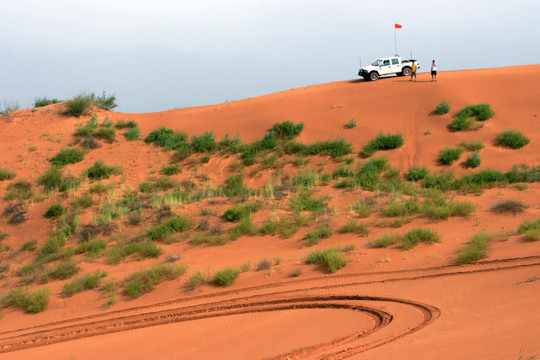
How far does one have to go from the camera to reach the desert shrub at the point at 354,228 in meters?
15.4

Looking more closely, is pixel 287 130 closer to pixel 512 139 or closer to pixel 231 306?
pixel 512 139

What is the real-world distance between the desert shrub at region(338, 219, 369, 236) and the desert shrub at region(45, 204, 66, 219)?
11.0 metres

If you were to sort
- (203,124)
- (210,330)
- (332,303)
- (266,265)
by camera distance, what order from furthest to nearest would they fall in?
1. (203,124)
2. (266,265)
3. (332,303)
4. (210,330)

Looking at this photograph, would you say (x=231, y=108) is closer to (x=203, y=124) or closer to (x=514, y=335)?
(x=203, y=124)

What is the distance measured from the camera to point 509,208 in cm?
1559

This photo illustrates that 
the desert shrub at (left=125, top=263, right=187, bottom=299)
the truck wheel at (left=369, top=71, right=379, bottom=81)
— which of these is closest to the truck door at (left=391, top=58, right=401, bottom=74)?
the truck wheel at (left=369, top=71, right=379, bottom=81)

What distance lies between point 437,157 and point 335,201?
7.29 meters

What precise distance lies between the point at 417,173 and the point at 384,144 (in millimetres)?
3090

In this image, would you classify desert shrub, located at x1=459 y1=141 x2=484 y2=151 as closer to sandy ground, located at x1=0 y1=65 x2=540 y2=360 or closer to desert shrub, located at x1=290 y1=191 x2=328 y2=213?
sandy ground, located at x1=0 y1=65 x2=540 y2=360

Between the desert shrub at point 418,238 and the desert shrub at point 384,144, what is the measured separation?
11.0 m

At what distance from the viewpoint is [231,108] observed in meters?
32.8

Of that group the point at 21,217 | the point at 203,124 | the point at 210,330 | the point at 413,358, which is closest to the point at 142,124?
the point at 203,124

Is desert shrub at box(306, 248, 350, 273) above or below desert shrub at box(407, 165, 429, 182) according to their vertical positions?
below

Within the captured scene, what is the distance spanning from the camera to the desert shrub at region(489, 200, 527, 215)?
1548 cm
